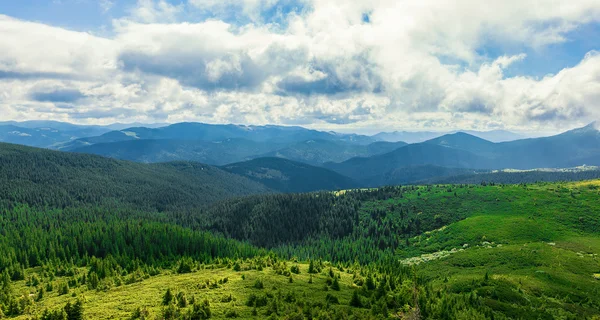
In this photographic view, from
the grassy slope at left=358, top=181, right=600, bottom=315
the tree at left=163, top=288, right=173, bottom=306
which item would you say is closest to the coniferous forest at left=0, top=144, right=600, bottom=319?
the tree at left=163, top=288, right=173, bottom=306

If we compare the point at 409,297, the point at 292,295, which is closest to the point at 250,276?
the point at 292,295

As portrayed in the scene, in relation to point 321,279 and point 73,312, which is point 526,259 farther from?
point 73,312

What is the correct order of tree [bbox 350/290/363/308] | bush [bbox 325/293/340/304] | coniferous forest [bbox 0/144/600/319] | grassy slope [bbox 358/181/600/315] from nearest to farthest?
1. coniferous forest [bbox 0/144/600/319]
2. bush [bbox 325/293/340/304]
3. tree [bbox 350/290/363/308]
4. grassy slope [bbox 358/181/600/315]

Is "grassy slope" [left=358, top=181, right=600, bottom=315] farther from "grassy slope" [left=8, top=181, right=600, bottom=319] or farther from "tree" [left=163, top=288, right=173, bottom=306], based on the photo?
"tree" [left=163, top=288, right=173, bottom=306]

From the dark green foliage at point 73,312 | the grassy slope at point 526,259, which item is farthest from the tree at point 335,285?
the dark green foliage at point 73,312

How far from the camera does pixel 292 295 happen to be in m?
Result: 61.9

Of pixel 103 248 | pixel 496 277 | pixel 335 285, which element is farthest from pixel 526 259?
pixel 103 248

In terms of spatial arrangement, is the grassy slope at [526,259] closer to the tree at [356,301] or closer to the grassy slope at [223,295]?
the tree at [356,301]

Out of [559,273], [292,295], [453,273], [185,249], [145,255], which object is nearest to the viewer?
[292,295]

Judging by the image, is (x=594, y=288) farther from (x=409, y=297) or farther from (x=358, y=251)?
(x=358, y=251)

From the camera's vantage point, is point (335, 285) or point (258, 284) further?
point (335, 285)

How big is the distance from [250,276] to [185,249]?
128 metres

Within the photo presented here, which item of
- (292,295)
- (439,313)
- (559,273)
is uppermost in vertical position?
(292,295)

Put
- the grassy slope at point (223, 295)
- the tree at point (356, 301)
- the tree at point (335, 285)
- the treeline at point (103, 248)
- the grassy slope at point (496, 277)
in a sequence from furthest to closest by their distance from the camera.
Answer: the treeline at point (103, 248) → the tree at point (335, 285) → the grassy slope at point (496, 277) → the tree at point (356, 301) → the grassy slope at point (223, 295)
